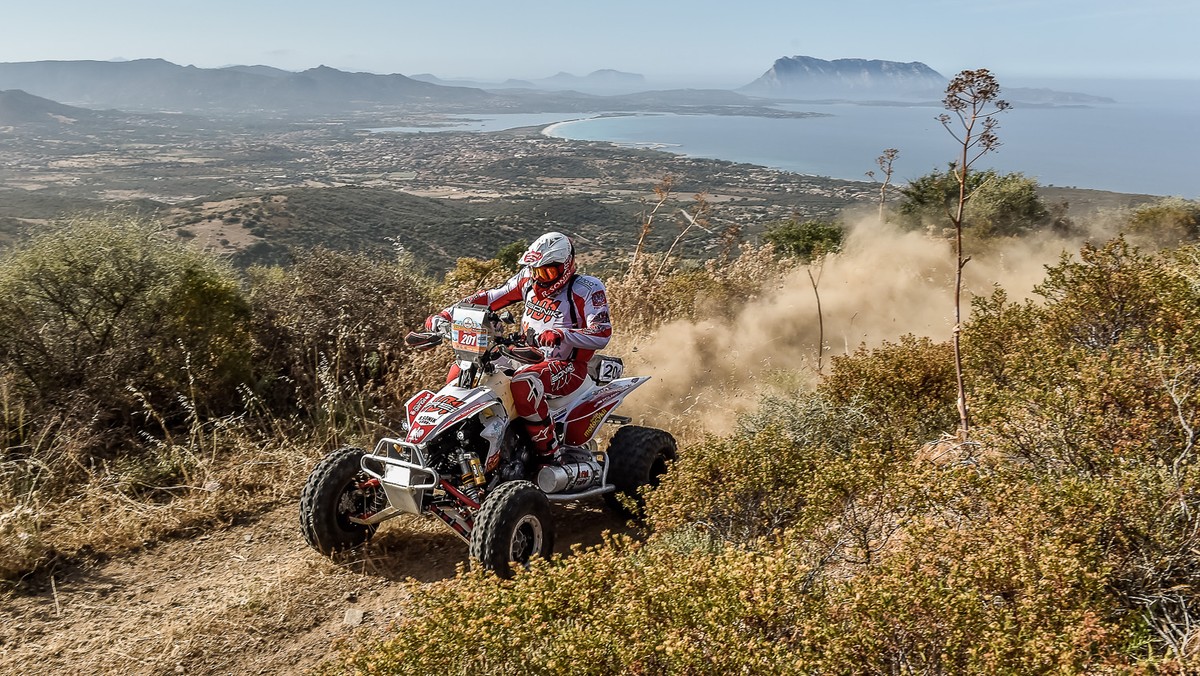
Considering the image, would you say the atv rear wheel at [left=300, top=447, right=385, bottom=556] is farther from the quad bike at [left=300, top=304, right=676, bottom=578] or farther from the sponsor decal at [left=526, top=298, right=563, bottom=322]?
the sponsor decal at [left=526, top=298, right=563, bottom=322]

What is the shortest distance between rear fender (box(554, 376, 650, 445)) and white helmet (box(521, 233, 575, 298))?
1.03 metres

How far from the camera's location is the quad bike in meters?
5.06

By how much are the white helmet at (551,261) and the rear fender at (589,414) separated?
3.38 ft

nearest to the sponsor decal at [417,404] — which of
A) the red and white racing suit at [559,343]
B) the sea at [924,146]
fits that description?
the red and white racing suit at [559,343]

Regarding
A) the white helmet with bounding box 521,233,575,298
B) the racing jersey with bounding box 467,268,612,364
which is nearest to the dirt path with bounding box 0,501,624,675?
the racing jersey with bounding box 467,268,612,364

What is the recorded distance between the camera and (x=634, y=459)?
6.30 m

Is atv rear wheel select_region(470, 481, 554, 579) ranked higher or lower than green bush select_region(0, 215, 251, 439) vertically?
lower

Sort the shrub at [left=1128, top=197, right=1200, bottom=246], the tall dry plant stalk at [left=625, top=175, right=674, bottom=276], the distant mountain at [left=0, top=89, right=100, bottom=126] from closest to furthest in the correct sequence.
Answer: the tall dry plant stalk at [left=625, top=175, right=674, bottom=276]
the shrub at [left=1128, top=197, right=1200, bottom=246]
the distant mountain at [left=0, top=89, right=100, bottom=126]

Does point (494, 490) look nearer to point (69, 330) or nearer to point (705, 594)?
point (705, 594)

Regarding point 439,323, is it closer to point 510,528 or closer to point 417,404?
point 417,404

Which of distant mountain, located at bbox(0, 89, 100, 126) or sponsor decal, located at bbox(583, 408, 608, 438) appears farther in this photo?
distant mountain, located at bbox(0, 89, 100, 126)

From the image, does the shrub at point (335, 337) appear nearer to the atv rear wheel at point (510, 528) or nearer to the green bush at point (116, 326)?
the green bush at point (116, 326)

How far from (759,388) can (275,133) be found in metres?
180

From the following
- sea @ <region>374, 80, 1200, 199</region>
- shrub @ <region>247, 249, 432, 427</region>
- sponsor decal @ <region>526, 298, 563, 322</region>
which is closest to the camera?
sponsor decal @ <region>526, 298, 563, 322</region>
